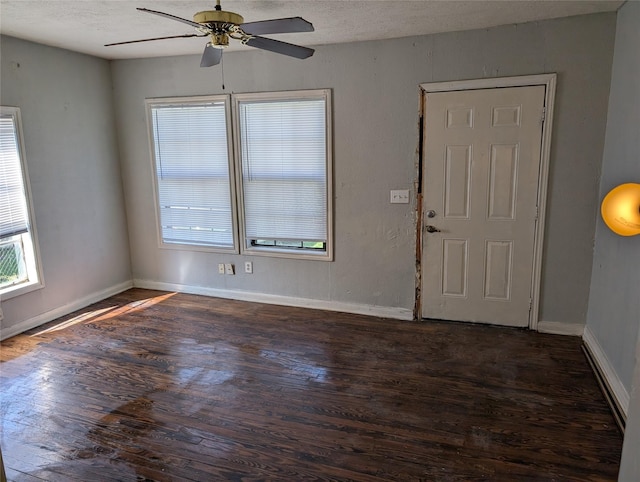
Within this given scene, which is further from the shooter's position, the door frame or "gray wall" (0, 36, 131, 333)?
"gray wall" (0, 36, 131, 333)

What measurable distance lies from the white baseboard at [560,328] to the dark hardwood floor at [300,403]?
0.24 ft

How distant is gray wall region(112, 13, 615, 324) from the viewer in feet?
11.0

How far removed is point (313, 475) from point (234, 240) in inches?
110

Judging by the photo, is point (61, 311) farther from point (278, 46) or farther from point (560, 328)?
point (560, 328)

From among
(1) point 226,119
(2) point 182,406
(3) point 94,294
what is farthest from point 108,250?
(2) point 182,406

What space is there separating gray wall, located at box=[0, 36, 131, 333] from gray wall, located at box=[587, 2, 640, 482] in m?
4.57

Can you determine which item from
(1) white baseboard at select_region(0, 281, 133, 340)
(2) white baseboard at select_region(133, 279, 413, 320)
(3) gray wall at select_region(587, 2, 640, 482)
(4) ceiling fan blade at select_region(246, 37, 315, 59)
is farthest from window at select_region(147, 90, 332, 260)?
(3) gray wall at select_region(587, 2, 640, 482)

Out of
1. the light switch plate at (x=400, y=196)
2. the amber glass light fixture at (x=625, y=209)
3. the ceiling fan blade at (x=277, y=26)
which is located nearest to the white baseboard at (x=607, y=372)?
the amber glass light fixture at (x=625, y=209)

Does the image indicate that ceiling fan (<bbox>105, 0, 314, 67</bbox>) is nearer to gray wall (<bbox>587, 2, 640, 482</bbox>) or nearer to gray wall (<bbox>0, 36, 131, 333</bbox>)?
gray wall (<bbox>587, 2, 640, 482</bbox>)

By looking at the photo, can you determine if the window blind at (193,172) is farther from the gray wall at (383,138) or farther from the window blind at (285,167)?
the window blind at (285,167)

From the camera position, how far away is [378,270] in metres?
4.15

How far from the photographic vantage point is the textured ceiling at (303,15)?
113 inches

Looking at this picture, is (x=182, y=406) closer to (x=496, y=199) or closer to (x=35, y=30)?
(x=496, y=199)

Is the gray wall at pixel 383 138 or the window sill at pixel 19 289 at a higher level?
the gray wall at pixel 383 138
